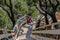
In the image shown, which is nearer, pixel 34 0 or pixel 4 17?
pixel 34 0

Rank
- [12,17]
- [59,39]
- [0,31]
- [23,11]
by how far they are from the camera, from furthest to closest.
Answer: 1. [23,11]
2. [12,17]
3. [0,31]
4. [59,39]

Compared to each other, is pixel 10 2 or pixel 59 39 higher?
pixel 10 2

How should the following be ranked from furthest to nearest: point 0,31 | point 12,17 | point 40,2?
1. point 12,17
2. point 40,2
3. point 0,31

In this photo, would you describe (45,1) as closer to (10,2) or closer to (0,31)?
(10,2)

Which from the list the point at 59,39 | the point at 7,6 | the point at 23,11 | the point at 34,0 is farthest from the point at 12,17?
the point at 59,39

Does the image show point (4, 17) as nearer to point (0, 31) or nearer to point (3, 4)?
point (3, 4)

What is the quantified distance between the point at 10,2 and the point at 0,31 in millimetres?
6362

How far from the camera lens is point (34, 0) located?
53.9 ft

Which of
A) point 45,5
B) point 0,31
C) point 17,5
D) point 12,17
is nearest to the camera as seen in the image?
point 0,31

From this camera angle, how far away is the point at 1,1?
1841 centimetres

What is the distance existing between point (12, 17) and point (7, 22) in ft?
12.7

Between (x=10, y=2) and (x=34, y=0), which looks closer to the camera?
(x=34, y=0)

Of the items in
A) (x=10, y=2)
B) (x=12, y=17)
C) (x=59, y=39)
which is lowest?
(x=59, y=39)

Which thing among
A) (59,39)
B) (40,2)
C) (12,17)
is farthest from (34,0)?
(59,39)
